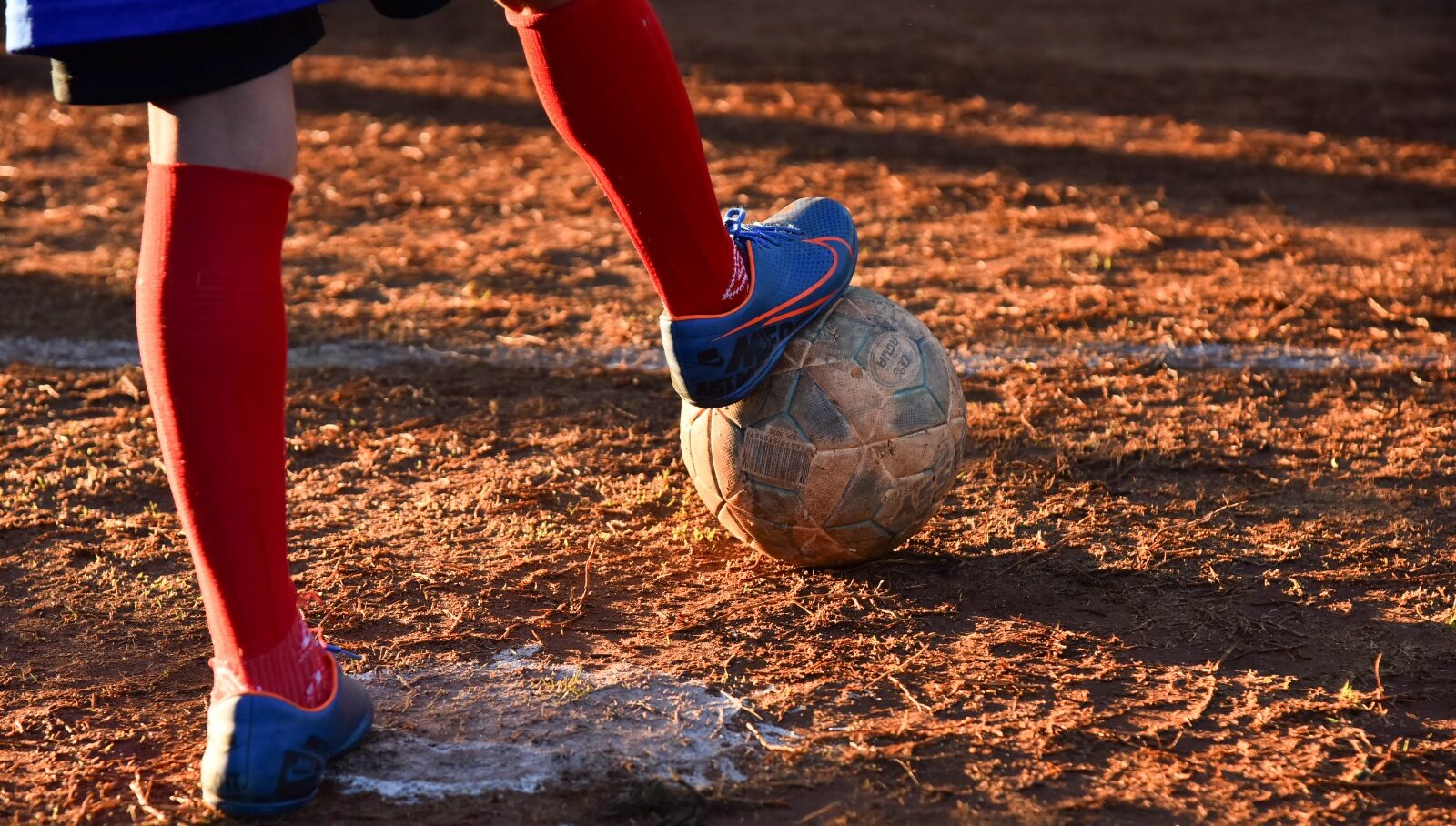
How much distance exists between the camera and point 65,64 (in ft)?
6.43

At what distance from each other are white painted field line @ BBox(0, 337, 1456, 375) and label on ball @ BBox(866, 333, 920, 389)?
54.2 inches

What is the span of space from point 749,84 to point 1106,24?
332 cm

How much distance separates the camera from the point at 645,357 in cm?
455

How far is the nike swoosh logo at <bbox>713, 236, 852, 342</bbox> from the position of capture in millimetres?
2746

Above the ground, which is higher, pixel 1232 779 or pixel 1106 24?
pixel 1106 24

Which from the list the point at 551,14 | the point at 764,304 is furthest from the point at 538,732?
the point at 551,14

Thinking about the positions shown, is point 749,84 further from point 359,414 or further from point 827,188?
point 359,414

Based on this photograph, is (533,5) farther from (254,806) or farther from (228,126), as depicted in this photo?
(254,806)

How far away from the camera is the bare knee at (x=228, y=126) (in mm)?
2002

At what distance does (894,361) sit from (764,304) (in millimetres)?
338

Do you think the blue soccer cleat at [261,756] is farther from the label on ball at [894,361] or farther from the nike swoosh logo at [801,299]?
the label on ball at [894,361]

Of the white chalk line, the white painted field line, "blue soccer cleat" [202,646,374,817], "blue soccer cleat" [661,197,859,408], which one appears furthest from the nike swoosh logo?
the white painted field line

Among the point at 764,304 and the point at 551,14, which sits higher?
the point at 551,14

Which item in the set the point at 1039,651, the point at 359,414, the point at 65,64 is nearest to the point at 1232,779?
the point at 1039,651
